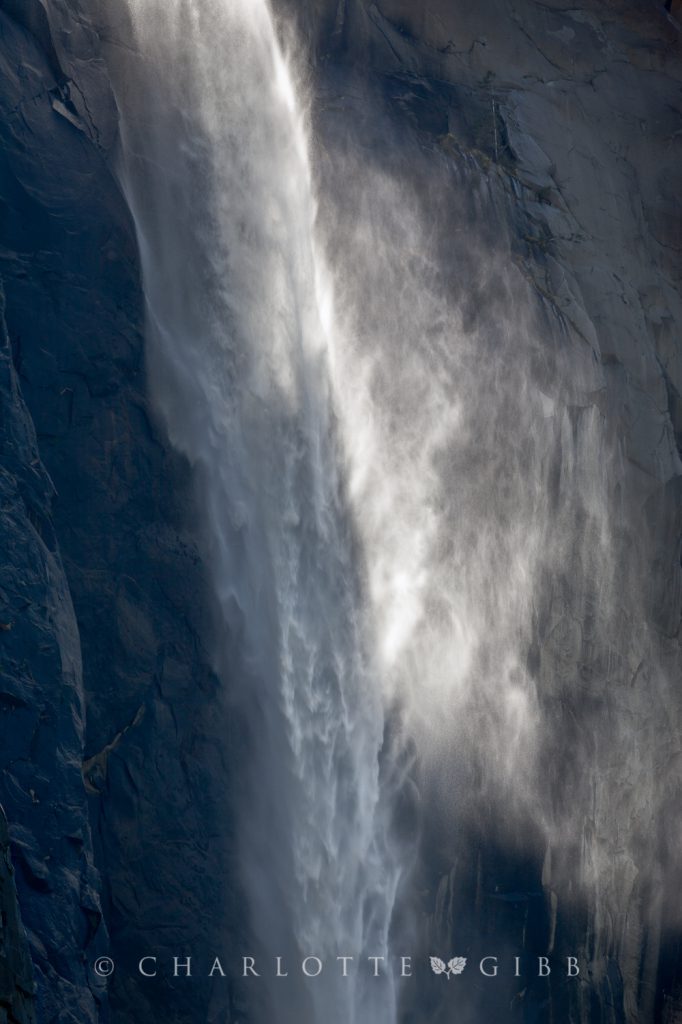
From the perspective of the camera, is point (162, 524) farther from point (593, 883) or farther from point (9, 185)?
point (593, 883)

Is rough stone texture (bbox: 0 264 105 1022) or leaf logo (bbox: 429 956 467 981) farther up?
rough stone texture (bbox: 0 264 105 1022)

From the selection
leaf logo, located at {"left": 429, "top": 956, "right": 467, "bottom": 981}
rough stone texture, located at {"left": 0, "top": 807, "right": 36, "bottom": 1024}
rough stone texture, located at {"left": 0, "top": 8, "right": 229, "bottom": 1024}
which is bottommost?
leaf logo, located at {"left": 429, "top": 956, "right": 467, "bottom": 981}

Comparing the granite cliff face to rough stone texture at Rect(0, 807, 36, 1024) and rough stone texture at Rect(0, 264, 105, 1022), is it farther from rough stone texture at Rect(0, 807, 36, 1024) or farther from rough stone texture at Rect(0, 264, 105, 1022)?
rough stone texture at Rect(0, 807, 36, 1024)

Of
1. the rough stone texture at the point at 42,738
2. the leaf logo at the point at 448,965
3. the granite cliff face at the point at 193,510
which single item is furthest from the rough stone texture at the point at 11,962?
the leaf logo at the point at 448,965

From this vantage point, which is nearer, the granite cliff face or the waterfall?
the granite cliff face

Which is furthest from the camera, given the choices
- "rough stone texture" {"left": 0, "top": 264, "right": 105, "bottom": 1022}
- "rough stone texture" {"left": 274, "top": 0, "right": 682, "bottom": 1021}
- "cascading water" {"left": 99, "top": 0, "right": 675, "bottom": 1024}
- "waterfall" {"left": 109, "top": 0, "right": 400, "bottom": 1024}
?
"rough stone texture" {"left": 274, "top": 0, "right": 682, "bottom": 1021}

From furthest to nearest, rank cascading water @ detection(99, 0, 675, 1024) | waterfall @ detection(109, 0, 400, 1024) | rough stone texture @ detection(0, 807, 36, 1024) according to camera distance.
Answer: cascading water @ detection(99, 0, 675, 1024)
waterfall @ detection(109, 0, 400, 1024)
rough stone texture @ detection(0, 807, 36, 1024)

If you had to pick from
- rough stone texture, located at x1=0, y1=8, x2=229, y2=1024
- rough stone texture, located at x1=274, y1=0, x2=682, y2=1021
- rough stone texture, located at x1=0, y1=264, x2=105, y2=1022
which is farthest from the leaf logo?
rough stone texture, located at x1=0, y1=264, x2=105, y2=1022
